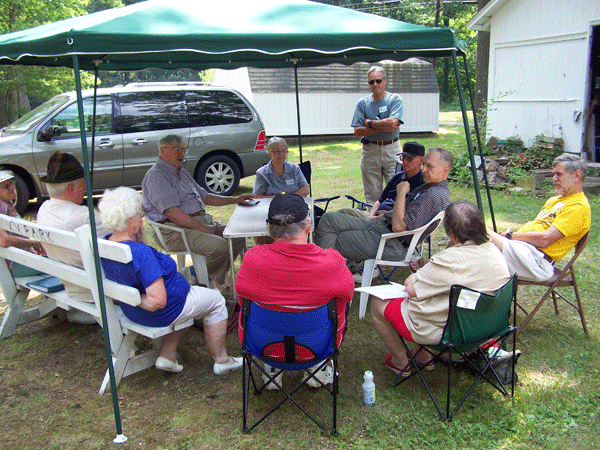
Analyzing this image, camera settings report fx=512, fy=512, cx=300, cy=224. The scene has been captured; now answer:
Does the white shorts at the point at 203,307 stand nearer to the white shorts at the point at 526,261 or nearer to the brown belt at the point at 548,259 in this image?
the white shorts at the point at 526,261

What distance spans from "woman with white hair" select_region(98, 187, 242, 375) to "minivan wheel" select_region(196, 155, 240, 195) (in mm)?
5237

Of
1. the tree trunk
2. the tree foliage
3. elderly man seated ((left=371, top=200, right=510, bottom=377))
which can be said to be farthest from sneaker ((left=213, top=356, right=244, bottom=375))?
the tree foliage

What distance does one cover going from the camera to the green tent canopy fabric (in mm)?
2465

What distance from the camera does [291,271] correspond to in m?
2.31

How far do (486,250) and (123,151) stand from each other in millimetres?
6073

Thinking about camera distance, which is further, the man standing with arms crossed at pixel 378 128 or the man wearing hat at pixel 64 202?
the man standing with arms crossed at pixel 378 128

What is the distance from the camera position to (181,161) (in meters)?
4.27

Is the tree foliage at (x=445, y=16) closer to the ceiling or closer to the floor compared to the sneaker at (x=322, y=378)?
closer to the ceiling

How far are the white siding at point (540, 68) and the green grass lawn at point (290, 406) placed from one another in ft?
19.5

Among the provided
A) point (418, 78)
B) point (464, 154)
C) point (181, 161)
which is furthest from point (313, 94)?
point (181, 161)

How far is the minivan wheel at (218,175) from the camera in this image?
816 centimetres

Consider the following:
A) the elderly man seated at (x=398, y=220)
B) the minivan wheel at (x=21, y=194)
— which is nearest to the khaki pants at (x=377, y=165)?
the elderly man seated at (x=398, y=220)

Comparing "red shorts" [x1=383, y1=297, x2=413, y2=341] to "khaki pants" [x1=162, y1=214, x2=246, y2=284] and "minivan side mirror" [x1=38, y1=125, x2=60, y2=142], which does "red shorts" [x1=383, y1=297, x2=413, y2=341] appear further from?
"minivan side mirror" [x1=38, y1=125, x2=60, y2=142]

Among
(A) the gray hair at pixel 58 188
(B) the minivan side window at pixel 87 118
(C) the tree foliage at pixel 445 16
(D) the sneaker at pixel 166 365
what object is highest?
(C) the tree foliage at pixel 445 16
